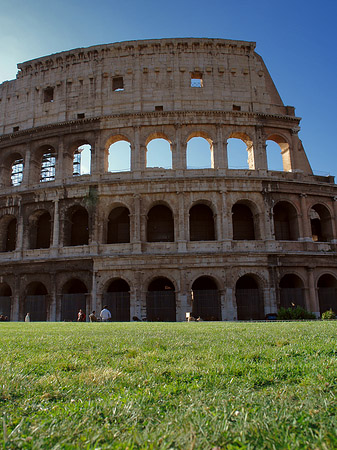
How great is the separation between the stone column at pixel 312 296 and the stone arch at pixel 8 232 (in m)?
19.7

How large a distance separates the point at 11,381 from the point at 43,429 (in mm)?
1202

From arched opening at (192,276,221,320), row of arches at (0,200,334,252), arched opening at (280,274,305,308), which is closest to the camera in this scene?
arched opening at (192,276,221,320)

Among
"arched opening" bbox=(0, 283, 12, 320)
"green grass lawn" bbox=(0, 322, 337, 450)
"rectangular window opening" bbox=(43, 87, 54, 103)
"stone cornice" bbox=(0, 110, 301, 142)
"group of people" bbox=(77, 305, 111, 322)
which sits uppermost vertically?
"rectangular window opening" bbox=(43, 87, 54, 103)

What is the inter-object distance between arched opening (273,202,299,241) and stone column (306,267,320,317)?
2.42m

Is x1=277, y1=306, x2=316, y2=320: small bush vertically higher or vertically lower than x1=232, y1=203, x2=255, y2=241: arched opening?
lower

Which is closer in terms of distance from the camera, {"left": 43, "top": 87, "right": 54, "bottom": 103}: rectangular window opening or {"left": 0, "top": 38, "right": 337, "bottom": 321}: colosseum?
{"left": 0, "top": 38, "right": 337, "bottom": 321}: colosseum

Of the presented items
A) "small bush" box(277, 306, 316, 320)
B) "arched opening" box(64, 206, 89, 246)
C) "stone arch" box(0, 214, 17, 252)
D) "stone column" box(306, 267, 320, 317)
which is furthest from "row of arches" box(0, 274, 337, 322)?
"stone arch" box(0, 214, 17, 252)

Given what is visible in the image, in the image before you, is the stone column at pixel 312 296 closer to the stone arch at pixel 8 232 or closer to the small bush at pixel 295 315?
the small bush at pixel 295 315

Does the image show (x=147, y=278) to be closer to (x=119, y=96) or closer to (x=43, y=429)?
(x=119, y=96)

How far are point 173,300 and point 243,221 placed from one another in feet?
23.5

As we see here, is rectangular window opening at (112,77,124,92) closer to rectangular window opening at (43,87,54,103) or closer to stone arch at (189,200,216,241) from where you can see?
rectangular window opening at (43,87,54,103)

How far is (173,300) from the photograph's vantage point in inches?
820

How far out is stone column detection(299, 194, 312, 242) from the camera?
21.9 metres

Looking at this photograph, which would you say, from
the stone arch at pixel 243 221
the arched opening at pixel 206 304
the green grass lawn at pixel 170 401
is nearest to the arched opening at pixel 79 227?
the arched opening at pixel 206 304
